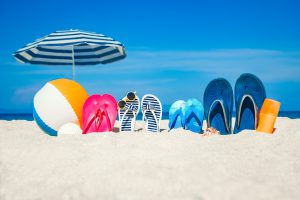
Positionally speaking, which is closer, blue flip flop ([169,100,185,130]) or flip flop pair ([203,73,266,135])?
flip flop pair ([203,73,266,135])

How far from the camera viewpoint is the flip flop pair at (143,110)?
7.04 metres

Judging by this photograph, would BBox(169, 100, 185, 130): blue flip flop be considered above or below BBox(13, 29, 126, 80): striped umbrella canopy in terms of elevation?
below

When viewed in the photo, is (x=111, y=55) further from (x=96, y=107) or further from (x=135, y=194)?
(x=135, y=194)

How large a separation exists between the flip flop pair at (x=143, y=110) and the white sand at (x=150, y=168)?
1.38 meters

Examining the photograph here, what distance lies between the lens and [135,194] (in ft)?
9.96

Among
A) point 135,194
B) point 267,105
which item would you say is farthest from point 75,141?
point 267,105

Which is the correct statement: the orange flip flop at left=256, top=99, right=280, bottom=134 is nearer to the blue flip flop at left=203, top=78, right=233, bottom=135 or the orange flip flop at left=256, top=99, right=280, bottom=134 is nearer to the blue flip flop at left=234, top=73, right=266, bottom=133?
the blue flip flop at left=234, top=73, right=266, bottom=133

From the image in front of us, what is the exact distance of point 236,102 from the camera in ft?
22.7

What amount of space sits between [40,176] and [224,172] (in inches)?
76.4

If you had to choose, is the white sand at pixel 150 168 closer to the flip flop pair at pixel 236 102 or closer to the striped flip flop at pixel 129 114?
the flip flop pair at pixel 236 102

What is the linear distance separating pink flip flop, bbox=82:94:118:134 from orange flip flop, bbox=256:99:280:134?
2.79m

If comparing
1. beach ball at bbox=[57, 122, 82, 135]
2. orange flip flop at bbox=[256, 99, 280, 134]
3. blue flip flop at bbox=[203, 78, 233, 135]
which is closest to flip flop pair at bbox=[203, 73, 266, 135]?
blue flip flop at bbox=[203, 78, 233, 135]

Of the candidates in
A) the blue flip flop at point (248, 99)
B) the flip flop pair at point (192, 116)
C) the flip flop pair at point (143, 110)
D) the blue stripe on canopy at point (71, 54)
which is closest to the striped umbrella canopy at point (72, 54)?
the blue stripe on canopy at point (71, 54)

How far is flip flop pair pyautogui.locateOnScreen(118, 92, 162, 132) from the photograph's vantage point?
7043 millimetres
